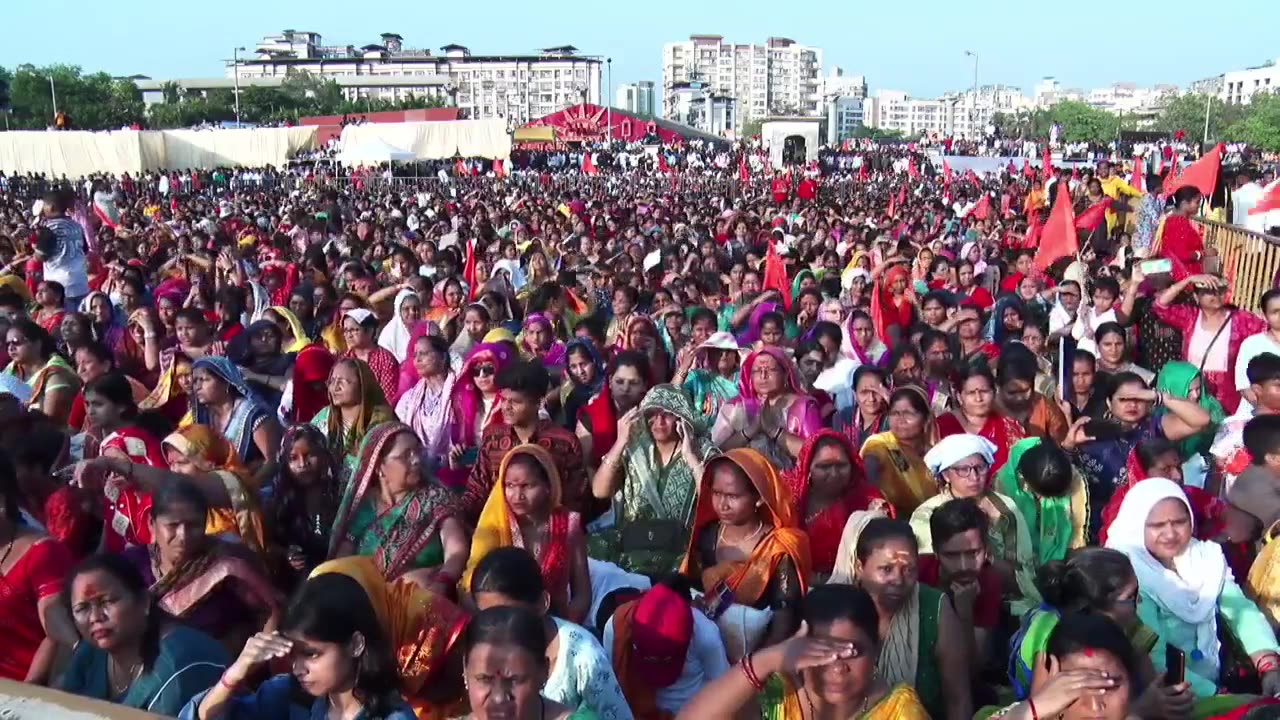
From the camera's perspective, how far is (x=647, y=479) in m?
3.78

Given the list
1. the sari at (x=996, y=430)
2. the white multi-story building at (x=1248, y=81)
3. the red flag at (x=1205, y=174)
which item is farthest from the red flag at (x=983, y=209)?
the white multi-story building at (x=1248, y=81)

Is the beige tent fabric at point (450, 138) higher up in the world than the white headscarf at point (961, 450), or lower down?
higher up

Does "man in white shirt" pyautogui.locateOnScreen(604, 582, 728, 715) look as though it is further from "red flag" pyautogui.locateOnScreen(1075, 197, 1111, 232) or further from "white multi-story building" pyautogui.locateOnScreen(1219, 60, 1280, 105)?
"white multi-story building" pyautogui.locateOnScreen(1219, 60, 1280, 105)

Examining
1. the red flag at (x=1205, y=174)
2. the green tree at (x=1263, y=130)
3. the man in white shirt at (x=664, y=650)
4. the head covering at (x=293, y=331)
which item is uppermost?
the green tree at (x=1263, y=130)

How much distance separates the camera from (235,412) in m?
4.31

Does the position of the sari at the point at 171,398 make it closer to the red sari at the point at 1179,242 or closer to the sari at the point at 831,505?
the sari at the point at 831,505

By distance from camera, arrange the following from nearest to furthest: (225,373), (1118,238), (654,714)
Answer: (654,714)
(225,373)
(1118,238)

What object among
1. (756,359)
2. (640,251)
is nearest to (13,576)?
(756,359)

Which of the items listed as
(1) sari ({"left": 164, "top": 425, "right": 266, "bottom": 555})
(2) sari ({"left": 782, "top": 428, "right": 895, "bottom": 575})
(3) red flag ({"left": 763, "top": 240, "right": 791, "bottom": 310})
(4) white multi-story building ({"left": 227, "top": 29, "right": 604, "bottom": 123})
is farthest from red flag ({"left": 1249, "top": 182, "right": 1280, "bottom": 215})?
(4) white multi-story building ({"left": 227, "top": 29, "right": 604, "bottom": 123})

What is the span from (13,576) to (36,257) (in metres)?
6.38

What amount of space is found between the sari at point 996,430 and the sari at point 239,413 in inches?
104

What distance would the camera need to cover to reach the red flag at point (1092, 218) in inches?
414

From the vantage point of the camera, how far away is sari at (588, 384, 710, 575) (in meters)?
3.53

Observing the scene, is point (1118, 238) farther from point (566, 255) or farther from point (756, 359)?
point (756, 359)
